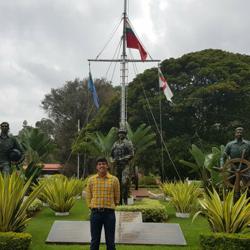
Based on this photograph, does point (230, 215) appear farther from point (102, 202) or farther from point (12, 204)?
point (12, 204)

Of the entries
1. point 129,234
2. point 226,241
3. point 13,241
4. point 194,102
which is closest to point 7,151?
point 129,234

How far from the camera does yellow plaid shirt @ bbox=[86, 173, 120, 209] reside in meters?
7.08

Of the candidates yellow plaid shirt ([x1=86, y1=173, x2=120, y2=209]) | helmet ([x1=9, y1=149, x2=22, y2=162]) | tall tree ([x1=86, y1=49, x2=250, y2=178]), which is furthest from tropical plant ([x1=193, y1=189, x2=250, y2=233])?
tall tree ([x1=86, y1=49, x2=250, y2=178])

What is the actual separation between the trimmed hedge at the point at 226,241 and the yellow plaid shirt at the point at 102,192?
1.73m

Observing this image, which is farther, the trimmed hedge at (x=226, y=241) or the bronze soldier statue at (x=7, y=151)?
the bronze soldier statue at (x=7, y=151)

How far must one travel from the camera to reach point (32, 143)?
21.7 m

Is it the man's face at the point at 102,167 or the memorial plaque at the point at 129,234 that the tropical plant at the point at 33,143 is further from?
the man's face at the point at 102,167

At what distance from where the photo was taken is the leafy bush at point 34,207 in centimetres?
1271

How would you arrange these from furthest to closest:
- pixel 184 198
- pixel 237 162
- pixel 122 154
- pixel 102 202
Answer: pixel 122 154, pixel 184 198, pixel 237 162, pixel 102 202

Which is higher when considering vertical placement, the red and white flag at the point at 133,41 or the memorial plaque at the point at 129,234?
the red and white flag at the point at 133,41

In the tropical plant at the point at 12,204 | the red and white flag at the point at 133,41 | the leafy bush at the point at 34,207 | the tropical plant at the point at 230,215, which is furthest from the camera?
the red and white flag at the point at 133,41

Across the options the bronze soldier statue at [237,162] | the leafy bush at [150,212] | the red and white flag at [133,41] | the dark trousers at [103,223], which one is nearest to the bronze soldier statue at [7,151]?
the leafy bush at [150,212]

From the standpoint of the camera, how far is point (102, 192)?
7113 millimetres

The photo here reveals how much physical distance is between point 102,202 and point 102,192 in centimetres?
14
